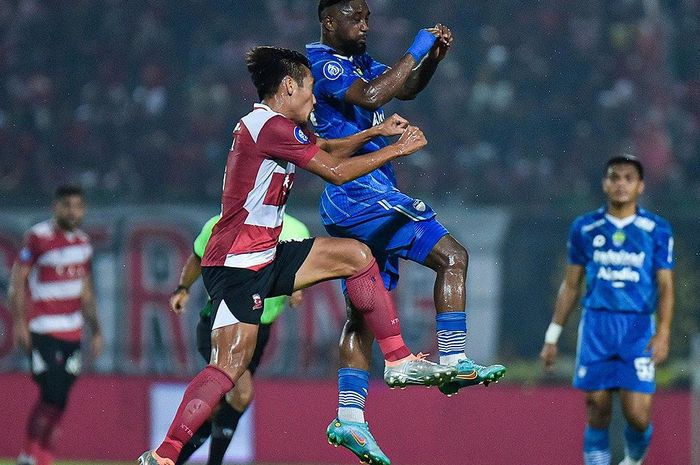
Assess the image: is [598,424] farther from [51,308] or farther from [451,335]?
[51,308]

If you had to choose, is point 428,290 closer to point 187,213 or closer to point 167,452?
point 187,213

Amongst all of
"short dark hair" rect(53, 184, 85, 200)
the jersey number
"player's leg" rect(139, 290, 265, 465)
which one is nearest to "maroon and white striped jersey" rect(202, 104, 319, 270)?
"player's leg" rect(139, 290, 265, 465)

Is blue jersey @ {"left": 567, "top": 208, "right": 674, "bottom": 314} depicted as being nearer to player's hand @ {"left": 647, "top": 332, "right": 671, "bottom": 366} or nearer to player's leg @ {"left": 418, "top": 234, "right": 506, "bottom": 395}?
player's hand @ {"left": 647, "top": 332, "right": 671, "bottom": 366}

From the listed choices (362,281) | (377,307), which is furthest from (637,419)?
(362,281)

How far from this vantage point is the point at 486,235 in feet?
33.7

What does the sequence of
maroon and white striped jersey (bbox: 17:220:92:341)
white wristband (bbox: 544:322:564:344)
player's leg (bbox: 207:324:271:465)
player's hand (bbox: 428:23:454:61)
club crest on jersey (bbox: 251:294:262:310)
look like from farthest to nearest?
maroon and white striped jersey (bbox: 17:220:92:341) < white wristband (bbox: 544:322:564:344) < player's leg (bbox: 207:324:271:465) < player's hand (bbox: 428:23:454:61) < club crest on jersey (bbox: 251:294:262:310)

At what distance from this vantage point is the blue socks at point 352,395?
5715 mm

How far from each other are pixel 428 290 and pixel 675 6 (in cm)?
352

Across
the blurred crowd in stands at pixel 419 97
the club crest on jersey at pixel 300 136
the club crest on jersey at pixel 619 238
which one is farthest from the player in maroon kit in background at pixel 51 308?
the club crest on jersey at pixel 300 136

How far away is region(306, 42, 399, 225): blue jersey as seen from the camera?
220 inches

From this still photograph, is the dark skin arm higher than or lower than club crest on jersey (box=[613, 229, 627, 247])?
higher

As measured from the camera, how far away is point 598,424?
768 cm

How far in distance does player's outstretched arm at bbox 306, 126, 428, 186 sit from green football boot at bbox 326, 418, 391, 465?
45.5 inches

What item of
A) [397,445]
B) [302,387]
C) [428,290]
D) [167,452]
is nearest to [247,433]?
[302,387]
